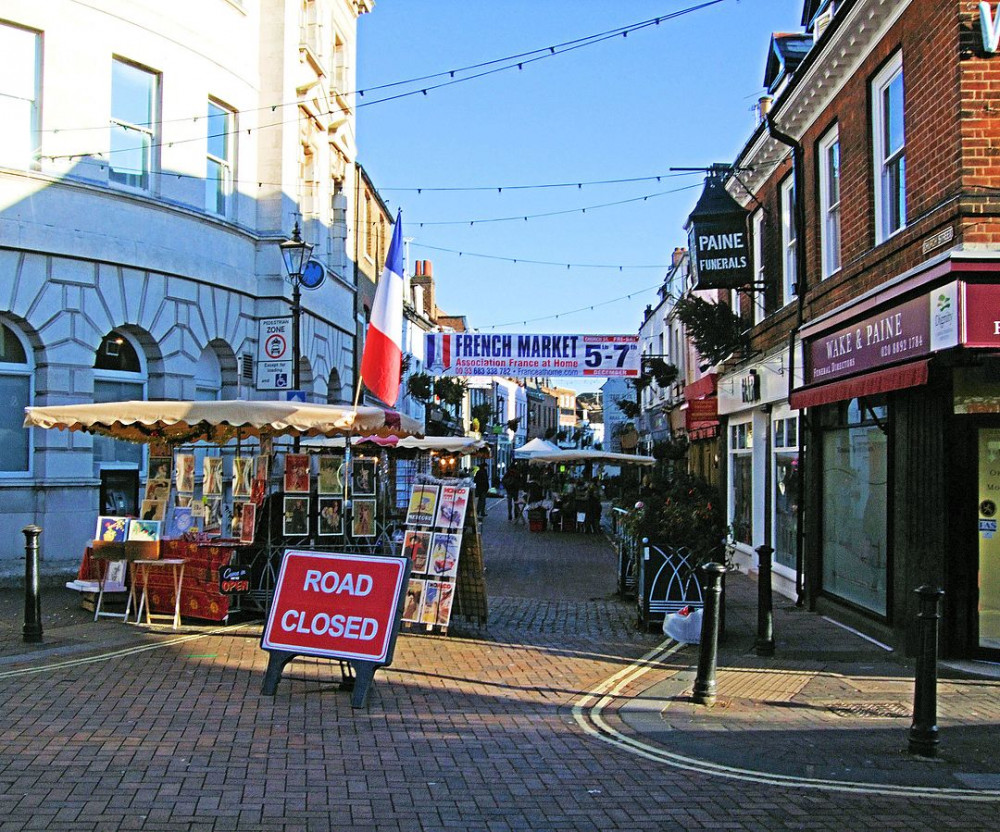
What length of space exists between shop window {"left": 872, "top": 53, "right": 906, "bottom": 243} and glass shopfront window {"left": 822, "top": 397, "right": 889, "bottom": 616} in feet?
6.32

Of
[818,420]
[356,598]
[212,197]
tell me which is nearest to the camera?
[356,598]

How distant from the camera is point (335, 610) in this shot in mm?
7898

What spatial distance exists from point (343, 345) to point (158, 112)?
9751mm

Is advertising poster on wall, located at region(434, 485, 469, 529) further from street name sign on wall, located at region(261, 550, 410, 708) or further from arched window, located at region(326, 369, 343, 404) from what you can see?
arched window, located at region(326, 369, 343, 404)

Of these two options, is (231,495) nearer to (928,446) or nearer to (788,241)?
(928,446)

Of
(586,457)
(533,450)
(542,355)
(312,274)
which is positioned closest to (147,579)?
(312,274)

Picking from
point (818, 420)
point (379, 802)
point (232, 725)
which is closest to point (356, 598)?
point (232, 725)

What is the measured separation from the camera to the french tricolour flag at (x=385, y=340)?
10156 mm

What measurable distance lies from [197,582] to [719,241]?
945 centimetres

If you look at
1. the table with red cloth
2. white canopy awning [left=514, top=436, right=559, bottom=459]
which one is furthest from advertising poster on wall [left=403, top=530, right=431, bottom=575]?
white canopy awning [left=514, top=436, right=559, bottom=459]

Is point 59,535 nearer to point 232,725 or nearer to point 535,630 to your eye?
point 535,630

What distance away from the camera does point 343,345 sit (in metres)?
25.5

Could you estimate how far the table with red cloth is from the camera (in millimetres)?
10883

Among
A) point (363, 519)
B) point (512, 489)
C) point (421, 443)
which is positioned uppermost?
point (421, 443)
